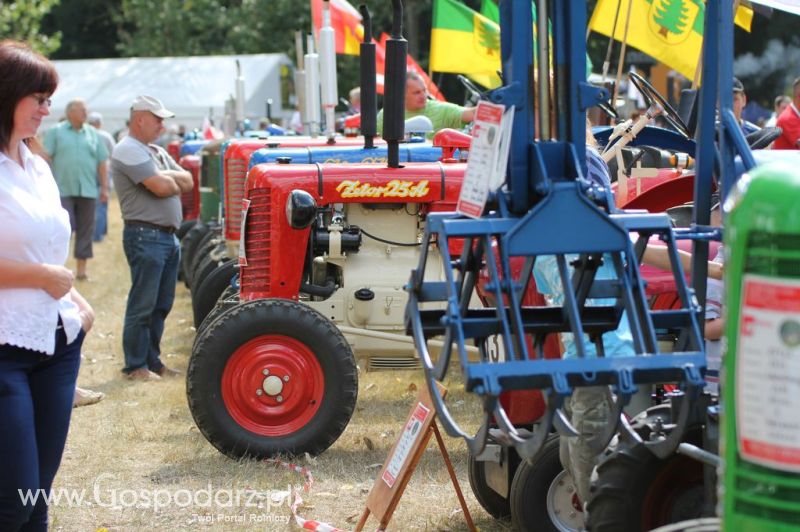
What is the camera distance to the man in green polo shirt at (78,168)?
13578 mm

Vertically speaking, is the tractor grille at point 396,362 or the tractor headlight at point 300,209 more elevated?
the tractor headlight at point 300,209

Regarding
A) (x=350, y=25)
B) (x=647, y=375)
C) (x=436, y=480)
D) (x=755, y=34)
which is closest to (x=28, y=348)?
(x=647, y=375)

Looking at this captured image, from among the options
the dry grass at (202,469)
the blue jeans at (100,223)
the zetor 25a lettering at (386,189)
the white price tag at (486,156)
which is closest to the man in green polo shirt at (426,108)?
the dry grass at (202,469)

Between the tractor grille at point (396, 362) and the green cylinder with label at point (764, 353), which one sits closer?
the green cylinder with label at point (764, 353)

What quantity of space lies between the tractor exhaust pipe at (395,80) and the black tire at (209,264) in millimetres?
3284

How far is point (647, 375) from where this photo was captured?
310 centimetres

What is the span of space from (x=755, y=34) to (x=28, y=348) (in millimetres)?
32235

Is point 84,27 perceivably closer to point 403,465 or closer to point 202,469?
point 202,469

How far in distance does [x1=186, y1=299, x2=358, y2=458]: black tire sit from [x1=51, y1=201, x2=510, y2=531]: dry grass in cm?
14

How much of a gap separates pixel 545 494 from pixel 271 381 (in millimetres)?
2008

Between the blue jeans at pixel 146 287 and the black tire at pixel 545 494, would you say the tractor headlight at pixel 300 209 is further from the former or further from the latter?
the blue jeans at pixel 146 287

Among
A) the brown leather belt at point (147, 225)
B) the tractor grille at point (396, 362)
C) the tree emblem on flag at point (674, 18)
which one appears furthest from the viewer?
the tree emblem on flag at point (674, 18)

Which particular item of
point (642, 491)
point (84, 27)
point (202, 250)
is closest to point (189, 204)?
point (202, 250)

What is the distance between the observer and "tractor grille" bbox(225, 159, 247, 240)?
903 cm
